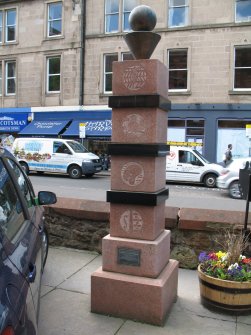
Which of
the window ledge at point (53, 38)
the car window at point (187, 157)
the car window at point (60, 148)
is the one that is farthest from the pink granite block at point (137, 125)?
the window ledge at point (53, 38)

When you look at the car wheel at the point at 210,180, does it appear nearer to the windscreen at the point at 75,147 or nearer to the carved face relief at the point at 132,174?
the windscreen at the point at 75,147

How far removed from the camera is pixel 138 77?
390 cm

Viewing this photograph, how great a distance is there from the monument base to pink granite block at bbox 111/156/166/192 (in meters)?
0.84

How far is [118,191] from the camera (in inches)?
157

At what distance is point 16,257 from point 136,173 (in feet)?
5.92

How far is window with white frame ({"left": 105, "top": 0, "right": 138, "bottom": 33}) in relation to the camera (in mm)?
23750

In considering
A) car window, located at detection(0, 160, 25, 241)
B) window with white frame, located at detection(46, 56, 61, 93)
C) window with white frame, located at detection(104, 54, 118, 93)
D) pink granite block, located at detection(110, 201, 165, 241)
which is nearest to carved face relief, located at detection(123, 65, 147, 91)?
pink granite block, located at detection(110, 201, 165, 241)

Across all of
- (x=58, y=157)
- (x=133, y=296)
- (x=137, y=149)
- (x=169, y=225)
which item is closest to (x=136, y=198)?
(x=137, y=149)

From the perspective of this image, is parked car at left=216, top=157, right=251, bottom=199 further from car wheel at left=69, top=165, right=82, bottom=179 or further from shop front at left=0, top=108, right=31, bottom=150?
shop front at left=0, top=108, right=31, bottom=150

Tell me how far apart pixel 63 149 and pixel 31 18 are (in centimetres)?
1112

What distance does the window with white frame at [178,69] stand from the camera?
894 inches

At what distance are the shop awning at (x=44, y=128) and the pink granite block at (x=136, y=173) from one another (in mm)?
21545

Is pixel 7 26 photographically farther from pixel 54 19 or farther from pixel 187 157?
pixel 187 157

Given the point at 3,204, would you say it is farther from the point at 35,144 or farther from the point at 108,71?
the point at 108,71
